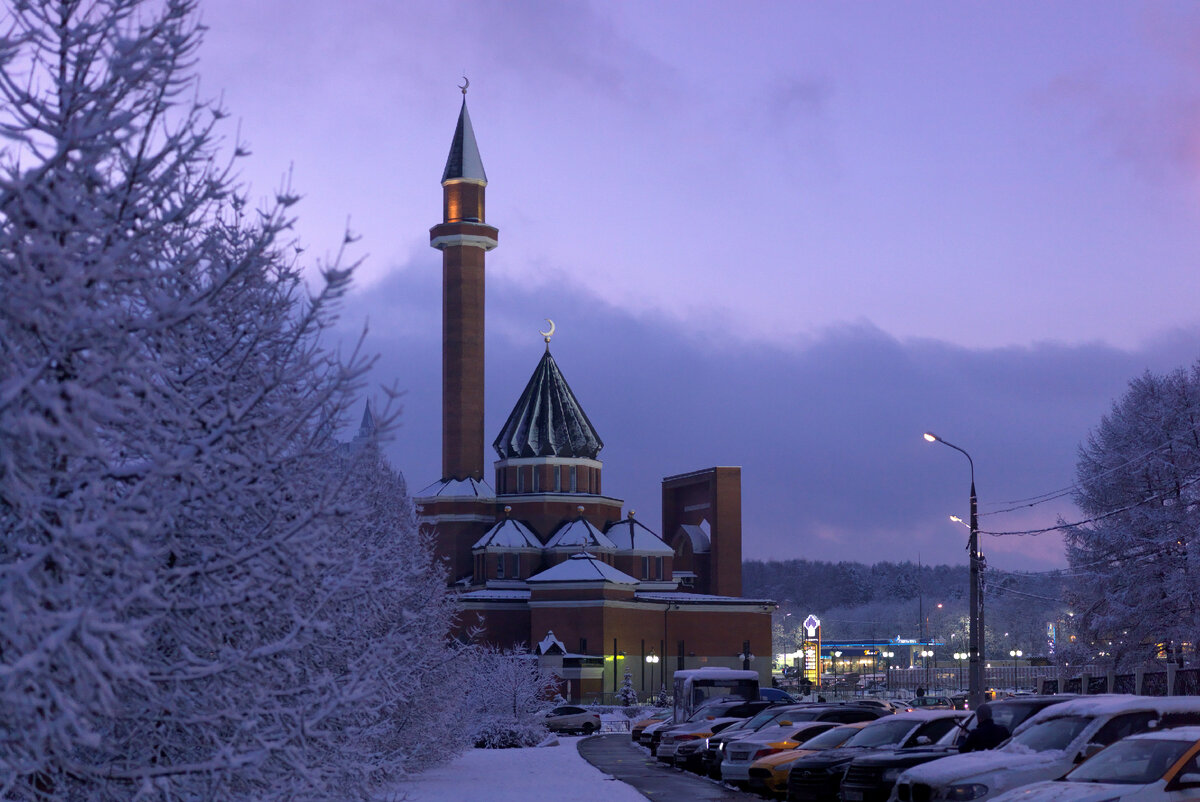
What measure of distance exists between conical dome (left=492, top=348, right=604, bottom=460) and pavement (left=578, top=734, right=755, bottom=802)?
139 ft

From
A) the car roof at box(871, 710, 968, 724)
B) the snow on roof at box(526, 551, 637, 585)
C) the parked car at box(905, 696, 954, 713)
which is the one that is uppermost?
the snow on roof at box(526, 551, 637, 585)

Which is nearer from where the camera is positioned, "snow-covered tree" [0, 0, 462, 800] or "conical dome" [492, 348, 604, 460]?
"snow-covered tree" [0, 0, 462, 800]

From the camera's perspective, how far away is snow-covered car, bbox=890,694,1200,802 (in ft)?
47.6

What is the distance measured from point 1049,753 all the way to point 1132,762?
233cm

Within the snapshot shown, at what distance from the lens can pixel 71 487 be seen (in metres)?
6.32

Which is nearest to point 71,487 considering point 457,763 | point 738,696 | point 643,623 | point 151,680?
point 151,680

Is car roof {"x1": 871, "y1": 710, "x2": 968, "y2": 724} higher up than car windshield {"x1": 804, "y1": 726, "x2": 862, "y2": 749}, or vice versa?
car roof {"x1": 871, "y1": 710, "x2": 968, "y2": 724}

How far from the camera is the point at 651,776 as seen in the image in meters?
29.2

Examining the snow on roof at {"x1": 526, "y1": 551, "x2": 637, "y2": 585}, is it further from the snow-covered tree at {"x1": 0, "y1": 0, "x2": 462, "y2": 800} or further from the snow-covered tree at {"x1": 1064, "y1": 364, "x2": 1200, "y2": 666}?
the snow-covered tree at {"x1": 0, "y1": 0, "x2": 462, "y2": 800}

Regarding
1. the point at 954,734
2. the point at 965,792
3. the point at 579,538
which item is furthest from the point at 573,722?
the point at 965,792

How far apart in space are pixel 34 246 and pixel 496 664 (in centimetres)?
4548

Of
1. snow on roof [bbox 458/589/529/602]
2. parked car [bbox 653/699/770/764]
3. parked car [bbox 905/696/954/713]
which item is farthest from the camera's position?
snow on roof [bbox 458/589/529/602]

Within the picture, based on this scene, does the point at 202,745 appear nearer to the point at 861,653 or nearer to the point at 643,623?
the point at 643,623

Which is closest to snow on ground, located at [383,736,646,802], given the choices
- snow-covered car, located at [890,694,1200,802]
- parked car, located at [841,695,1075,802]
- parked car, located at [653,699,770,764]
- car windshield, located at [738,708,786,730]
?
parked car, located at [653,699,770,764]
